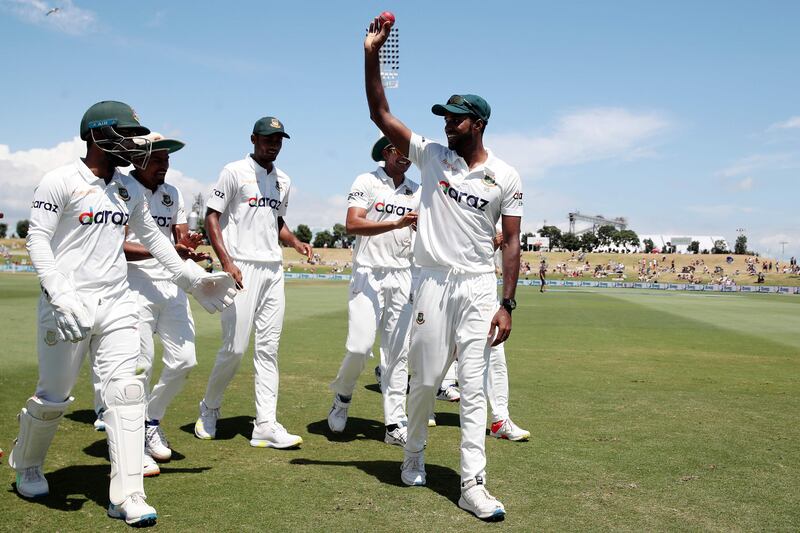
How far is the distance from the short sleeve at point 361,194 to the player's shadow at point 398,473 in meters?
2.62

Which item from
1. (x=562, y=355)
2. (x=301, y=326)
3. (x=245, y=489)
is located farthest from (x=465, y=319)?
(x=301, y=326)

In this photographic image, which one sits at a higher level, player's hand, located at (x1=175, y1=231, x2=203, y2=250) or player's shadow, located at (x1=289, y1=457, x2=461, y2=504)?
player's hand, located at (x1=175, y1=231, x2=203, y2=250)

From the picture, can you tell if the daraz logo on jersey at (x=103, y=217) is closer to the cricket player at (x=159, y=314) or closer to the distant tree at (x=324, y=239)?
the cricket player at (x=159, y=314)

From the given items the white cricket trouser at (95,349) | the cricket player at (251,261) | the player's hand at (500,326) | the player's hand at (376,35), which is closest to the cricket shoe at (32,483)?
the white cricket trouser at (95,349)

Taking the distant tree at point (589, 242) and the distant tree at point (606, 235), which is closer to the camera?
the distant tree at point (589, 242)

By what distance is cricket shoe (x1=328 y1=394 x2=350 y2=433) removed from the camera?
23.3 ft

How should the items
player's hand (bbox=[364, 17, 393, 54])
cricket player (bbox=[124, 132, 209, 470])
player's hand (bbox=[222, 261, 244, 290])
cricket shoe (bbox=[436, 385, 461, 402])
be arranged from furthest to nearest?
cricket shoe (bbox=[436, 385, 461, 402]) < player's hand (bbox=[222, 261, 244, 290]) < cricket player (bbox=[124, 132, 209, 470]) < player's hand (bbox=[364, 17, 393, 54])

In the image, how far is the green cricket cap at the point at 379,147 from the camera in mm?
7488

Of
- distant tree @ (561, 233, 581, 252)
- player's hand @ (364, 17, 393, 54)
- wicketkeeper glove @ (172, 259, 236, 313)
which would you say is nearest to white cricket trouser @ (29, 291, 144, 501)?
wicketkeeper glove @ (172, 259, 236, 313)

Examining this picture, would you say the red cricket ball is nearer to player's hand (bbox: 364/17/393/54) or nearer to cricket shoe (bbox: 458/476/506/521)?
player's hand (bbox: 364/17/393/54)

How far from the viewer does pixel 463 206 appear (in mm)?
5148

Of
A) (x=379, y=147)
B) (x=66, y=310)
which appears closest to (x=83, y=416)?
(x=66, y=310)

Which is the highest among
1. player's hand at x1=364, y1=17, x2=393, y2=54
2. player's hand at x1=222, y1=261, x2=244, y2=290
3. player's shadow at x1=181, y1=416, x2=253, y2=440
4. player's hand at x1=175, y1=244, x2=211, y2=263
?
player's hand at x1=364, y1=17, x2=393, y2=54

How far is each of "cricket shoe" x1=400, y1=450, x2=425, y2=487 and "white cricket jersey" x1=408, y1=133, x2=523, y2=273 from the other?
1.49 metres
